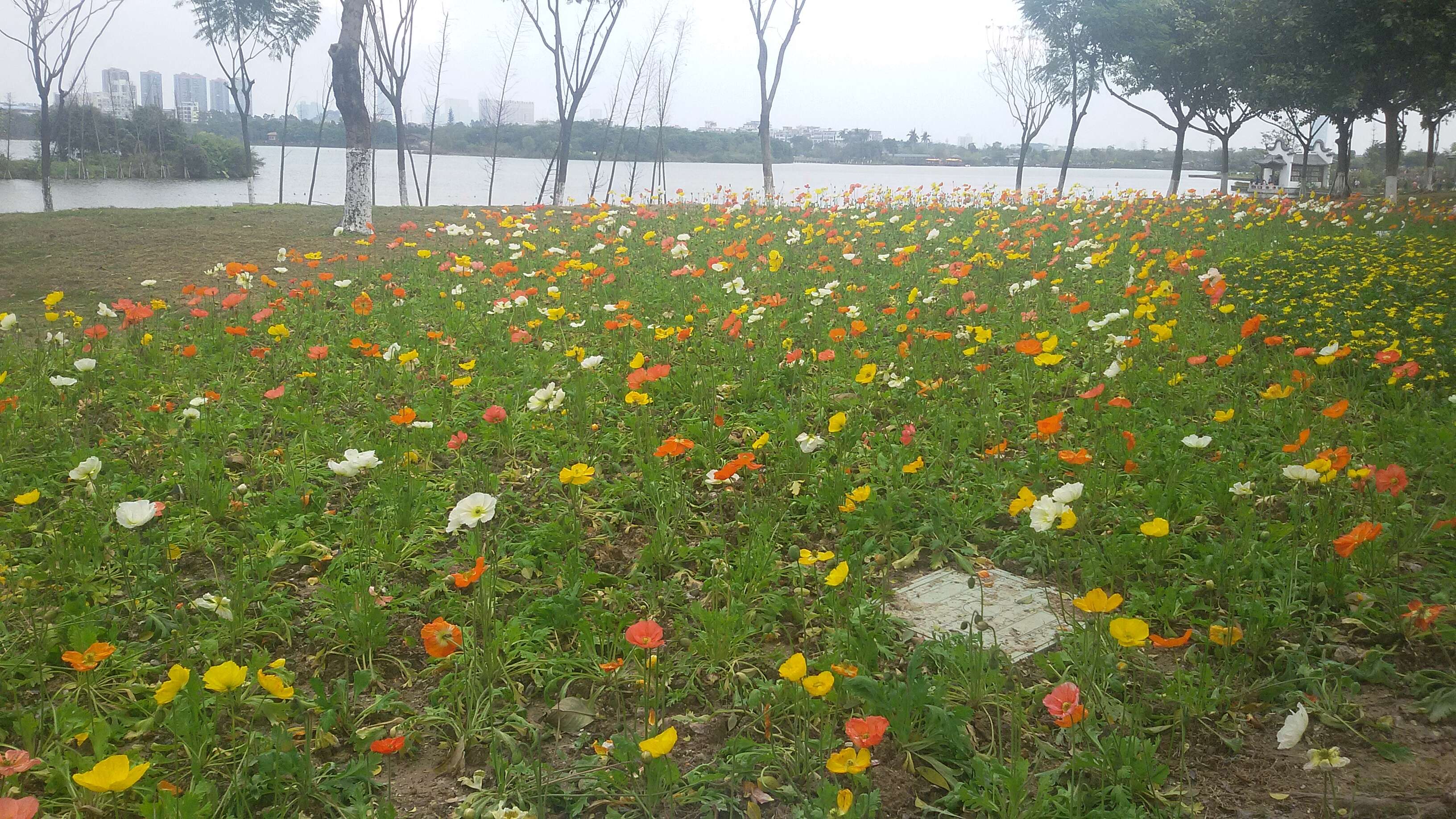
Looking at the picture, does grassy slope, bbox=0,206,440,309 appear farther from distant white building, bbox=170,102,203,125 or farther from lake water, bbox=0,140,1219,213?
distant white building, bbox=170,102,203,125

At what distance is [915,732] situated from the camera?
6.59 ft

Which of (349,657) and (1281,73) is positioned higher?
(1281,73)

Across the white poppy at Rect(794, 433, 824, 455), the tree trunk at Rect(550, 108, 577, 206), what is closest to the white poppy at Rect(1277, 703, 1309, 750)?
the white poppy at Rect(794, 433, 824, 455)

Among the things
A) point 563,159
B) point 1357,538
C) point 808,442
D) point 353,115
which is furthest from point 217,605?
point 563,159

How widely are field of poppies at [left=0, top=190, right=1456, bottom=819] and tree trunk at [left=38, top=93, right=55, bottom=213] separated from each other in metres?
16.3

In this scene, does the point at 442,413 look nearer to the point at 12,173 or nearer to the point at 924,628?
the point at 924,628

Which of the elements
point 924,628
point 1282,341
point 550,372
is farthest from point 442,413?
point 1282,341

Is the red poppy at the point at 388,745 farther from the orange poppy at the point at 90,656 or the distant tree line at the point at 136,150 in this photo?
the distant tree line at the point at 136,150

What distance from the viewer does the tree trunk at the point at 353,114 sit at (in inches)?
422

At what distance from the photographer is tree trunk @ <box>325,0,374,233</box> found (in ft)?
35.1

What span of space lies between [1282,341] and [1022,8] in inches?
1006

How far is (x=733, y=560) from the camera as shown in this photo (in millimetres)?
2871

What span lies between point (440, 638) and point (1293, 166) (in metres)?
43.1

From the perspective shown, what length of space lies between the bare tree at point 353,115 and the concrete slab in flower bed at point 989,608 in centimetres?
974
